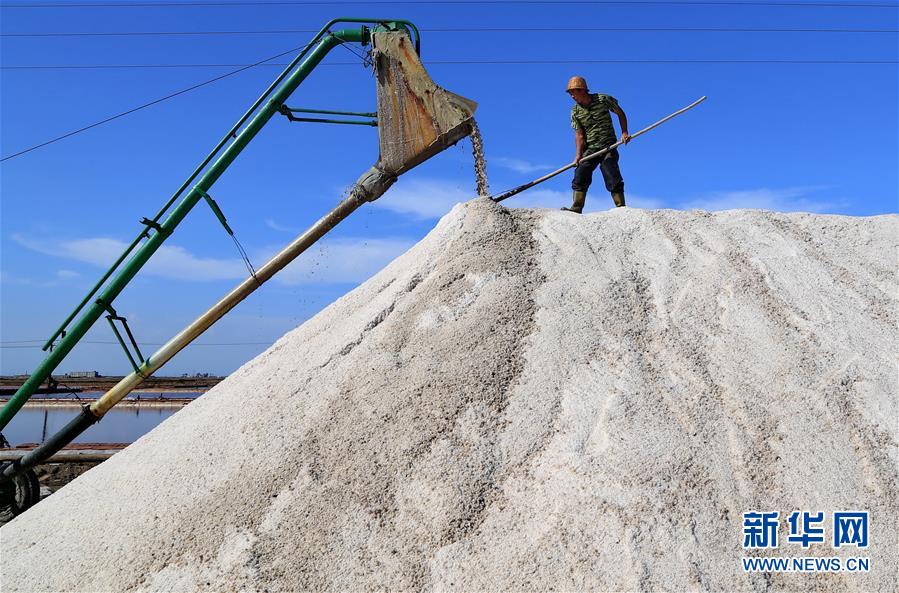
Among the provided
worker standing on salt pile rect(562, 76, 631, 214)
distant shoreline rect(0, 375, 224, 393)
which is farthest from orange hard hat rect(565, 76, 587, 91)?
distant shoreline rect(0, 375, 224, 393)

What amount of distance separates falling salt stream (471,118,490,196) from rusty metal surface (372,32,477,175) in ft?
0.22

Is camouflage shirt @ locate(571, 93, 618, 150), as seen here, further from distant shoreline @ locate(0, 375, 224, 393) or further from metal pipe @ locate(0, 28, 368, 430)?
distant shoreline @ locate(0, 375, 224, 393)

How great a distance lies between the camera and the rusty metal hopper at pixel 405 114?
6.21 m

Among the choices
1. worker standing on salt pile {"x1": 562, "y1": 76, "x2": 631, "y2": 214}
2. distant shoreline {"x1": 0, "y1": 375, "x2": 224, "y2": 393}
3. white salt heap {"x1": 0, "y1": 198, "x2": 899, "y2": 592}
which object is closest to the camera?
white salt heap {"x1": 0, "y1": 198, "x2": 899, "y2": 592}

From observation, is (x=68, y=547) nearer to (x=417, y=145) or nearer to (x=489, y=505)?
(x=489, y=505)

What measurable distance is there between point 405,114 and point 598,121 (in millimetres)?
2049

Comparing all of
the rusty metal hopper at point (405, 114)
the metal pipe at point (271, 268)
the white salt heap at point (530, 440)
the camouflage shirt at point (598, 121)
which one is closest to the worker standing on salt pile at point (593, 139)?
the camouflage shirt at point (598, 121)

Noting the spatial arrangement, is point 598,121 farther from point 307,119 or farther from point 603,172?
point 307,119

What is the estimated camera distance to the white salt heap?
3.61m

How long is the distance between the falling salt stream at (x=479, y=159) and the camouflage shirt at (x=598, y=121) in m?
1.21

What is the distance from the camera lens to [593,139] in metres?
6.97

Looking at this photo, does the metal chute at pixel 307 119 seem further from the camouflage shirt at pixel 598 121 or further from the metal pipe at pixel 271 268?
the camouflage shirt at pixel 598 121

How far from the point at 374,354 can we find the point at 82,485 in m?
2.64

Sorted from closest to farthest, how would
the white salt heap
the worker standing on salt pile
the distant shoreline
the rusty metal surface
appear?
1. the white salt heap
2. the rusty metal surface
3. the worker standing on salt pile
4. the distant shoreline
